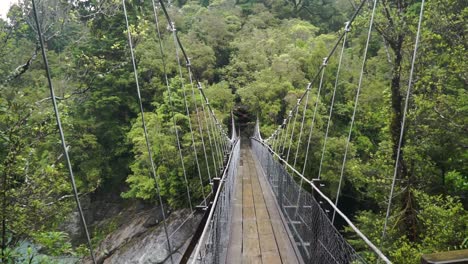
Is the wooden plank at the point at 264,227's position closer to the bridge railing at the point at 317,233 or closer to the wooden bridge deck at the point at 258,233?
the wooden bridge deck at the point at 258,233

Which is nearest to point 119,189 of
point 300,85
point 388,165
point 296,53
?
point 300,85

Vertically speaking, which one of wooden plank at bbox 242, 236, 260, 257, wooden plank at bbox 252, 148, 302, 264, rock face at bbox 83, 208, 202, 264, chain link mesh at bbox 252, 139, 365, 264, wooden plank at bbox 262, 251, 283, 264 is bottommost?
rock face at bbox 83, 208, 202, 264

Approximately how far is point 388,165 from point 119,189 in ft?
32.9

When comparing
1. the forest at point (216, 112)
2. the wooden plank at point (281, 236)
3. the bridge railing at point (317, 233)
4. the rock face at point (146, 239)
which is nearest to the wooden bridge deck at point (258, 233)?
the wooden plank at point (281, 236)

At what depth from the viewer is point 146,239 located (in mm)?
8672

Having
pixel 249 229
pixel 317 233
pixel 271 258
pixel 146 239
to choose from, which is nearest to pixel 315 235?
pixel 317 233

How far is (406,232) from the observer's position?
16.5ft

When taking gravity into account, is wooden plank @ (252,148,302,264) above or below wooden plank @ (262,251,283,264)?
below

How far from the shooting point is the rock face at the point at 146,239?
26.2 ft

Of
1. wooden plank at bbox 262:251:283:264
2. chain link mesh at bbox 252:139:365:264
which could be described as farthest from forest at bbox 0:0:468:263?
wooden plank at bbox 262:251:283:264

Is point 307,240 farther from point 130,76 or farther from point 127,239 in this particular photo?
point 130,76

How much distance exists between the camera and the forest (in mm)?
3340

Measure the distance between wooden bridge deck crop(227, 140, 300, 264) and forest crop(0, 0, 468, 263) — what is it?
60cm

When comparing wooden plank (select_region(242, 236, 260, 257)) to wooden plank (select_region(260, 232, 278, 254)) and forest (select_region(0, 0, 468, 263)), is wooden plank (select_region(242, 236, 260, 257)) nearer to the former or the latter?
wooden plank (select_region(260, 232, 278, 254))
